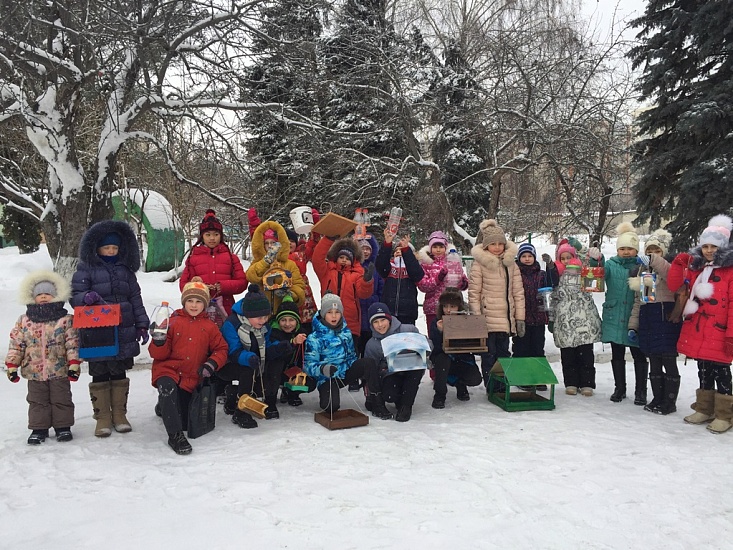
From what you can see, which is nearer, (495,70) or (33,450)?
(33,450)

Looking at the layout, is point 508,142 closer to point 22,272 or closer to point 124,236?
point 124,236

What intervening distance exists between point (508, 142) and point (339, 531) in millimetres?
10159

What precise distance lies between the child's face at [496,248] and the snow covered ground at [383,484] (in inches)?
67.4

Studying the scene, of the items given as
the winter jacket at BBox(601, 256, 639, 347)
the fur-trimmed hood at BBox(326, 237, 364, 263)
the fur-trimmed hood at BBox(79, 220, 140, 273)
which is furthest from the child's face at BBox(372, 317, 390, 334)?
A: the winter jacket at BBox(601, 256, 639, 347)

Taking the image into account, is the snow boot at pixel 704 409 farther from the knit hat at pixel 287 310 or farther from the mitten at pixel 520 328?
the knit hat at pixel 287 310

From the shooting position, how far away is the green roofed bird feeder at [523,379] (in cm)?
546

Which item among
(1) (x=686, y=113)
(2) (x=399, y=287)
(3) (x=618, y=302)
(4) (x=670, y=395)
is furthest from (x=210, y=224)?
(1) (x=686, y=113)

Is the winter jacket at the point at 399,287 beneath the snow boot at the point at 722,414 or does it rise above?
above

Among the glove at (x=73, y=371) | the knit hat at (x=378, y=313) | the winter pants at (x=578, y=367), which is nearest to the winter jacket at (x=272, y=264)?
the knit hat at (x=378, y=313)

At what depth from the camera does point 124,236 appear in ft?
16.4

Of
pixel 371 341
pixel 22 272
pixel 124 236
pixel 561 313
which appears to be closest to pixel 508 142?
pixel 561 313

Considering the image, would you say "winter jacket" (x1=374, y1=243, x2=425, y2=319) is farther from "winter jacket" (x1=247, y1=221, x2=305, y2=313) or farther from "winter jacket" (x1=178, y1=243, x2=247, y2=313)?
"winter jacket" (x1=178, y1=243, x2=247, y2=313)

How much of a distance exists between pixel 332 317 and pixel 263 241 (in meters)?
1.19

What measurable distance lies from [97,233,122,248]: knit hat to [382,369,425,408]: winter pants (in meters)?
2.73
